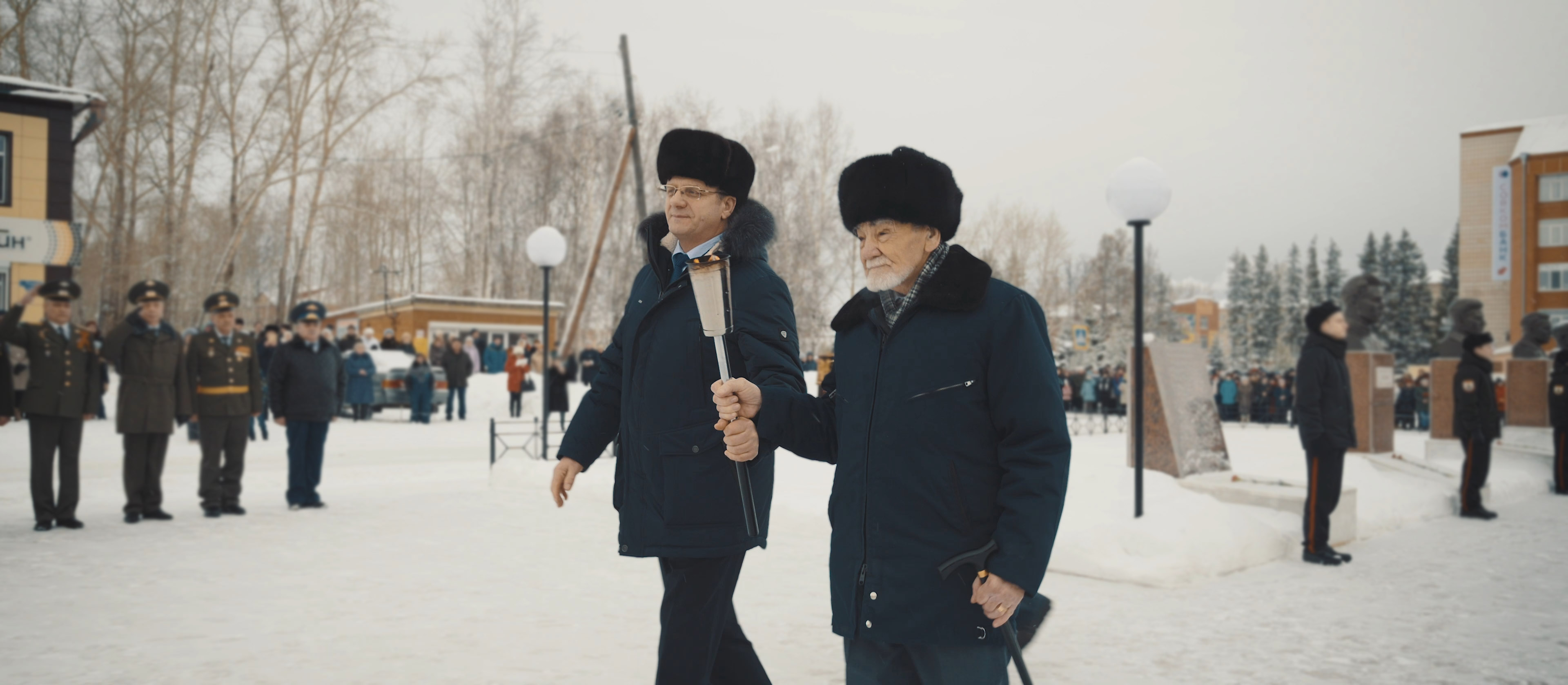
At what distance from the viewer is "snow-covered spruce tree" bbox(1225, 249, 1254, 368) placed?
67250mm

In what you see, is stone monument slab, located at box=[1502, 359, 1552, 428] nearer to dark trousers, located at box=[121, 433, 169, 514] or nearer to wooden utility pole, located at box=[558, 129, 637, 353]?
wooden utility pole, located at box=[558, 129, 637, 353]

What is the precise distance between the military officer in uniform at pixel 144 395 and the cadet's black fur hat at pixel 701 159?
671 centimetres

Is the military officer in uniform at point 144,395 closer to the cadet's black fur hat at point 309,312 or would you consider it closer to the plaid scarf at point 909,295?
the cadet's black fur hat at point 309,312

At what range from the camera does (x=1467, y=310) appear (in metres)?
14.4

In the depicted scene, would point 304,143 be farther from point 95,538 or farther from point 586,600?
point 586,600

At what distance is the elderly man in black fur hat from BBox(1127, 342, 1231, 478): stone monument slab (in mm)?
8313

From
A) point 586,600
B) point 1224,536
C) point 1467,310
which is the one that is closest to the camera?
point 586,600

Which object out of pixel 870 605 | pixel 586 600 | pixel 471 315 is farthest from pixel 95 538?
pixel 471 315

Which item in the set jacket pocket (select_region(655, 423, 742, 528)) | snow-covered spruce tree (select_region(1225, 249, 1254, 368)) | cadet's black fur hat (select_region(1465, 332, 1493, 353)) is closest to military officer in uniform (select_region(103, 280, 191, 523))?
jacket pocket (select_region(655, 423, 742, 528))

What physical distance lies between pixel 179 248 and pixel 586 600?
2742 cm

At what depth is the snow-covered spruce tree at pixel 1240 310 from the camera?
67.2m

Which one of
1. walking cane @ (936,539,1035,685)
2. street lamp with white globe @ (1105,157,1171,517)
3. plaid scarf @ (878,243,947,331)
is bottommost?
walking cane @ (936,539,1035,685)

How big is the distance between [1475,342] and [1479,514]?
5.29 ft

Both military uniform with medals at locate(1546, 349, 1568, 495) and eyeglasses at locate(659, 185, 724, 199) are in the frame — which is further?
military uniform with medals at locate(1546, 349, 1568, 495)
